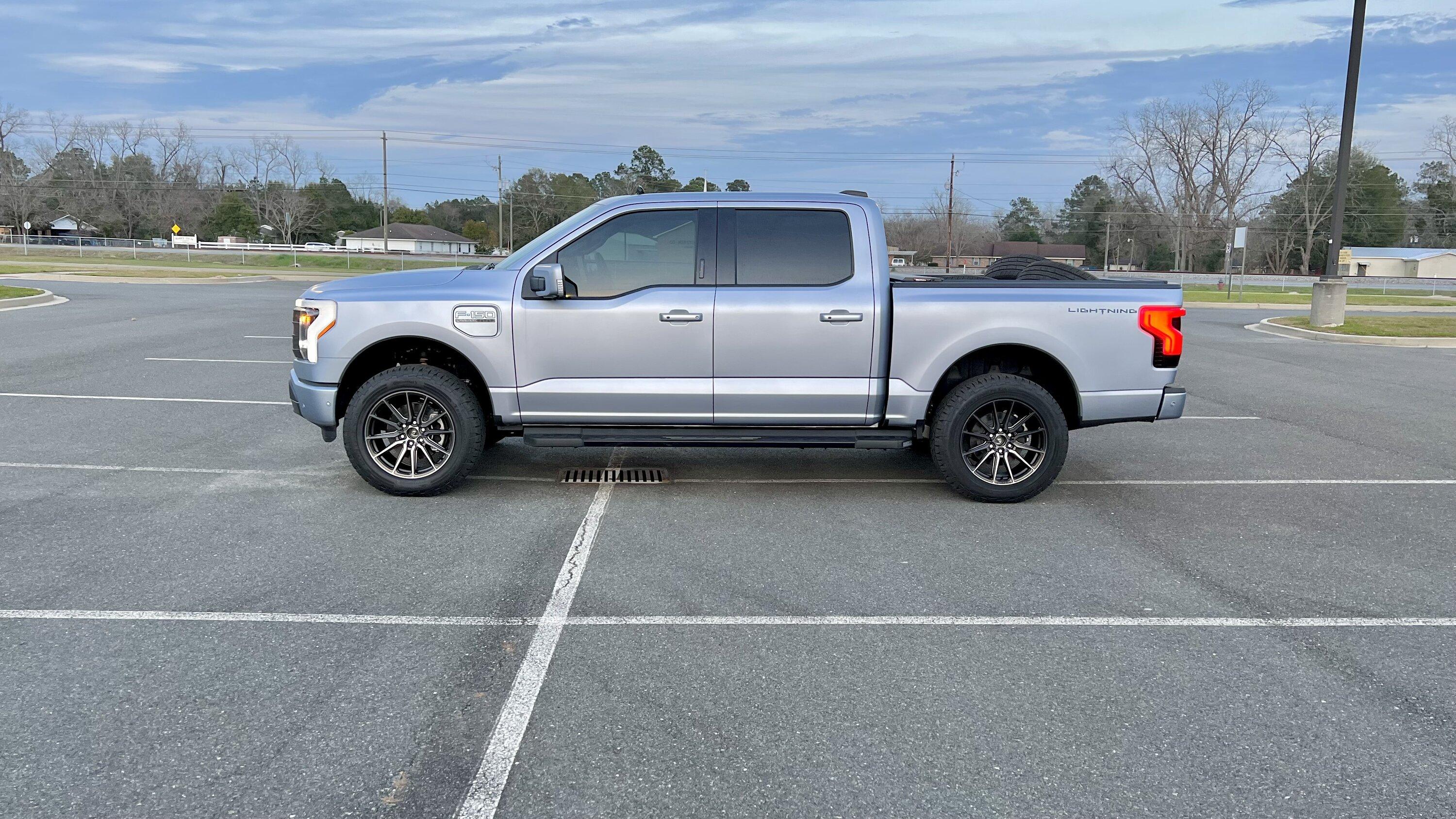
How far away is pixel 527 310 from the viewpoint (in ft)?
21.6

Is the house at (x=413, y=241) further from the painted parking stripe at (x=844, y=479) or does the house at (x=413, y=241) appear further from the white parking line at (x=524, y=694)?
the white parking line at (x=524, y=694)

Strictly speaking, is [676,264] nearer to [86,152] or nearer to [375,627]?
[375,627]

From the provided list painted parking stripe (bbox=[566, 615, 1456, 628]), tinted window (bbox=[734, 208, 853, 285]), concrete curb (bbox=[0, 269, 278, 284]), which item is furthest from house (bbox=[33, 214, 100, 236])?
painted parking stripe (bbox=[566, 615, 1456, 628])

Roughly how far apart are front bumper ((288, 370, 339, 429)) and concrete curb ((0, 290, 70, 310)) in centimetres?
1869

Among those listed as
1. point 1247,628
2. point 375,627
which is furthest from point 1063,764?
point 375,627

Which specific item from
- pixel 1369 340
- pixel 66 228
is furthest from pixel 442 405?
pixel 66 228

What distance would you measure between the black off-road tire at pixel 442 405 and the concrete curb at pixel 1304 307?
104 feet

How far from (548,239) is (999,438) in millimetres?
3287

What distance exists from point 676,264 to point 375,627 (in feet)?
10.4

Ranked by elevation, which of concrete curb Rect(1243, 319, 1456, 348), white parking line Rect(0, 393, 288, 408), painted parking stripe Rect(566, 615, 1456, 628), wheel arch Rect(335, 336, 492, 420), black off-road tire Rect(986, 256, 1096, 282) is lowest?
painted parking stripe Rect(566, 615, 1456, 628)

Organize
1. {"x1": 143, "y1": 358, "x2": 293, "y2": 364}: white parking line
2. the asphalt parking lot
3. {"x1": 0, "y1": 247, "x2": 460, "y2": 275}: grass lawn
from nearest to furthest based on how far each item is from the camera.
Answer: the asphalt parking lot
{"x1": 143, "y1": 358, "x2": 293, "y2": 364}: white parking line
{"x1": 0, "y1": 247, "x2": 460, "y2": 275}: grass lawn

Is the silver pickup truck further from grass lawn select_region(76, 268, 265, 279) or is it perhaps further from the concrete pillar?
grass lawn select_region(76, 268, 265, 279)

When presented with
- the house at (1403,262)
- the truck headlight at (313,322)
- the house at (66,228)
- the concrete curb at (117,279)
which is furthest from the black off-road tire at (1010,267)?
the house at (66,228)

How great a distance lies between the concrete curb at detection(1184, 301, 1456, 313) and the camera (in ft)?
110
